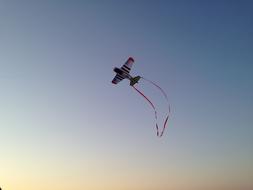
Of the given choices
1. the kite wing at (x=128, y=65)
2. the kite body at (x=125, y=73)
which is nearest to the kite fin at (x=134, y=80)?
the kite body at (x=125, y=73)

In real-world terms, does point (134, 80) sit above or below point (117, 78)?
above

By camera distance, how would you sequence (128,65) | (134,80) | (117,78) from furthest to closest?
(134,80), (128,65), (117,78)

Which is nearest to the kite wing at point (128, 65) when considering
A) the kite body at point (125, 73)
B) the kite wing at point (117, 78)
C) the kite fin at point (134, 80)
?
the kite body at point (125, 73)

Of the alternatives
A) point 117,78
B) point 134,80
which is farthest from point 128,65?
point 117,78

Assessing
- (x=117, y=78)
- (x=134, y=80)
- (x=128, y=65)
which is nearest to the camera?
(x=117, y=78)

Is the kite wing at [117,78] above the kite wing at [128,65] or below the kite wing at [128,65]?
below

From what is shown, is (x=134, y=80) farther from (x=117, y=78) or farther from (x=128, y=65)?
(x=117, y=78)

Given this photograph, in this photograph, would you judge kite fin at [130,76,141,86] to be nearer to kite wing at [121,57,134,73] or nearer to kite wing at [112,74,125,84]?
kite wing at [121,57,134,73]

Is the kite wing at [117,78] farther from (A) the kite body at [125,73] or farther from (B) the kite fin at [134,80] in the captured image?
(B) the kite fin at [134,80]

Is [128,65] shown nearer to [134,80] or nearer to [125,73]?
[125,73]

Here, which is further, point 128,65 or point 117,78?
point 128,65

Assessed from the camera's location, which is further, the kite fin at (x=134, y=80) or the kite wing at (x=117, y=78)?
the kite fin at (x=134, y=80)

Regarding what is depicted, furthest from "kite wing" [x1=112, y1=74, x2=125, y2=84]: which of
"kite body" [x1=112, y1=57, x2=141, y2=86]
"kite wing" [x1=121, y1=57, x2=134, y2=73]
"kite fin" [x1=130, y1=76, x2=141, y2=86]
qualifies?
"kite fin" [x1=130, y1=76, x2=141, y2=86]

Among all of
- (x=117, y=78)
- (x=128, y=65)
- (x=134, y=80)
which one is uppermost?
(x=128, y=65)
